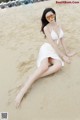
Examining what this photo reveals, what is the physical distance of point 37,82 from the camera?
4.42 m

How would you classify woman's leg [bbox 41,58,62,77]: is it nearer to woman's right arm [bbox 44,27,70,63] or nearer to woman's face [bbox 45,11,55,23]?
woman's right arm [bbox 44,27,70,63]

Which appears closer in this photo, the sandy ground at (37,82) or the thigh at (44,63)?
the sandy ground at (37,82)

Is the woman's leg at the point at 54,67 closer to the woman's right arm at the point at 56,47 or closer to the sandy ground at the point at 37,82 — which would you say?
the sandy ground at the point at 37,82

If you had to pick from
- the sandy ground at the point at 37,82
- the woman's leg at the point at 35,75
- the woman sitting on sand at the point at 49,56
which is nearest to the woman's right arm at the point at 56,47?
the woman sitting on sand at the point at 49,56

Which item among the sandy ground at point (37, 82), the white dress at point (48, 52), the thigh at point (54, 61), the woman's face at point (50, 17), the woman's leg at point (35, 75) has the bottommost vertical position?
the sandy ground at point (37, 82)

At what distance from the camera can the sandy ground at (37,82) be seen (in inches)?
159

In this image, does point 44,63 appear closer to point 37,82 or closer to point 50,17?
point 37,82

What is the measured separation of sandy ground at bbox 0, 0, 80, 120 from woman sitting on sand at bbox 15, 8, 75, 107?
0.30ft

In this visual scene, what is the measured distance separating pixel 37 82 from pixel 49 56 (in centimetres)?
36

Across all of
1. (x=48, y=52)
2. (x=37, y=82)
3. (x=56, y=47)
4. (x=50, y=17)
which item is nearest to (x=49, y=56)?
(x=48, y=52)

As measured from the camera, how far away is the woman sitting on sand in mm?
4309

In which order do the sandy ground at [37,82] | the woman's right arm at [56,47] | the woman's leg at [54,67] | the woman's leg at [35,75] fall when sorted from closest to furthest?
the sandy ground at [37,82] → the woman's leg at [35,75] → the woman's leg at [54,67] → the woman's right arm at [56,47]

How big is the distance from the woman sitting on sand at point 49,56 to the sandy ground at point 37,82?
0.30ft

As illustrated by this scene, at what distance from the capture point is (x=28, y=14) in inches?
309
